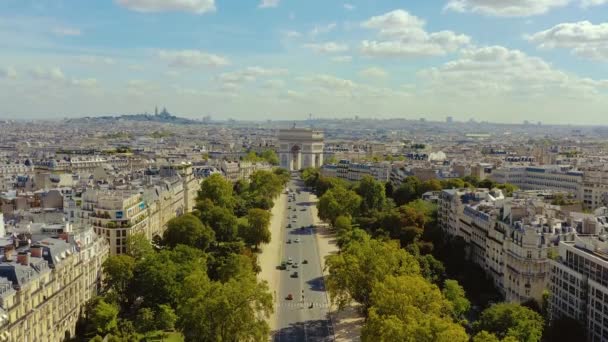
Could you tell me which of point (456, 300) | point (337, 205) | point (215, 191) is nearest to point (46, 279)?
point (456, 300)

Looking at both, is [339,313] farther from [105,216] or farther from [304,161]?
[304,161]

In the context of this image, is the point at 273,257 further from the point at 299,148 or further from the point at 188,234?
the point at 299,148

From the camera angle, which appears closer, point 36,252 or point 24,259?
point 24,259

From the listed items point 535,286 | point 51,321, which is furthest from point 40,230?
point 535,286

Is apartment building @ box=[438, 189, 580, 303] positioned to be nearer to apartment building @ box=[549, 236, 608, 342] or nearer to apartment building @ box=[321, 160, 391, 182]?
apartment building @ box=[549, 236, 608, 342]

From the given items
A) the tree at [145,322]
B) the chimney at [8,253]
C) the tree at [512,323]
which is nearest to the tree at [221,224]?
the tree at [145,322]
